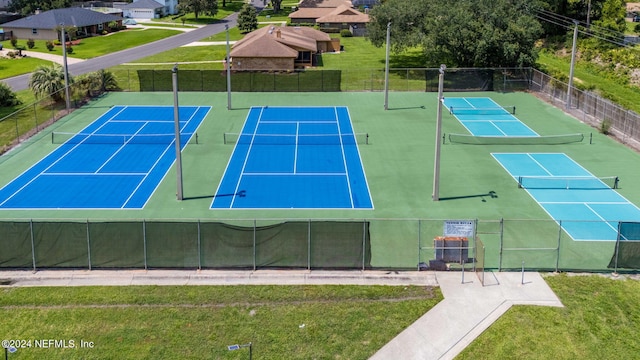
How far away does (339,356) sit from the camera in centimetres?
1903

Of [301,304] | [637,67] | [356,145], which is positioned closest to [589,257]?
[301,304]

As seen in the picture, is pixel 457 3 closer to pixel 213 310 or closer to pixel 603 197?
pixel 603 197

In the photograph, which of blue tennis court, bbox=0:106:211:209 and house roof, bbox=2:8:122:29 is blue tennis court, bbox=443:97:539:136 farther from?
house roof, bbox=2:8:122:29

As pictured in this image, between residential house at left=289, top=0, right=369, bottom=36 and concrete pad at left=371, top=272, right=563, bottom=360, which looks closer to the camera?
concrete pad at left=371, top=272, right=563, bottom=360

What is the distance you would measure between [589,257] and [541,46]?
6344 cm

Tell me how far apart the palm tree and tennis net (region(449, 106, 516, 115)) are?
30385 mm

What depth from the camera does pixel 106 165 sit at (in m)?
37.7

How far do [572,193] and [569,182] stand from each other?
1459mm

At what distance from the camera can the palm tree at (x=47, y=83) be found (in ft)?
170

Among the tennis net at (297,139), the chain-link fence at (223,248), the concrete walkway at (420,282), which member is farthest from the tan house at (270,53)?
the concrete walkway at (420,282)

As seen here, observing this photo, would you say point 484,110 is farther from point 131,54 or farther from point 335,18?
point 335,18

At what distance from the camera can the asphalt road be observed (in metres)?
66.3

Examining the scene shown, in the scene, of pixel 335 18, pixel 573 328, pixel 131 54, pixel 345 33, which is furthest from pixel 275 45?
pixel 573 328

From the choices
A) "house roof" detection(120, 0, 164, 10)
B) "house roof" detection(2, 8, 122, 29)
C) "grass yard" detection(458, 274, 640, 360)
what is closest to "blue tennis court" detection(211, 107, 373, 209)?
"grass yard" detection(458, 274, 640, 360)
